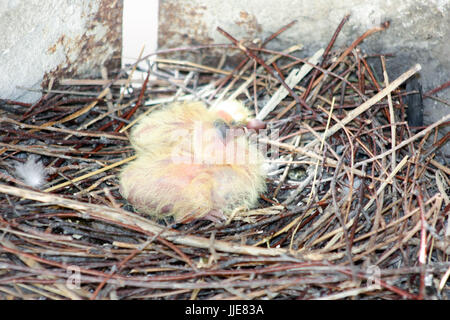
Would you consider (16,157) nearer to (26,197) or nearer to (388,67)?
(26,197)

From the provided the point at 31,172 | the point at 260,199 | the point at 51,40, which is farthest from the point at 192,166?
the point at 51,40

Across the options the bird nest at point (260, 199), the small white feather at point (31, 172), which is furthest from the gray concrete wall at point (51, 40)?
the small white feather at point (31, 172)

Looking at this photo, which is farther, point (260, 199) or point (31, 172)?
point (260, 199)

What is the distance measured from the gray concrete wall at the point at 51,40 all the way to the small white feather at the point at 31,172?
28 centimetres

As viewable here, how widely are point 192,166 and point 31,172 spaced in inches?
21.9

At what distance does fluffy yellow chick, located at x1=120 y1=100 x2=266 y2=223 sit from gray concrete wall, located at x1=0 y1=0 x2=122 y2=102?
0.43 metres

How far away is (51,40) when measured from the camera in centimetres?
189

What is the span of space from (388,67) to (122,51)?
1130 millimetres

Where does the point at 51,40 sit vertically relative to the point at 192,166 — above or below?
above

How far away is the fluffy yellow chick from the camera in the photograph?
168 centimetres

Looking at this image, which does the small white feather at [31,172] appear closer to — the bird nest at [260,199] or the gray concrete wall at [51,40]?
the bird nest at [260,199]

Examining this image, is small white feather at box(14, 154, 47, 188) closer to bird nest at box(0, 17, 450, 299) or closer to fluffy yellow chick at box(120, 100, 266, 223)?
bird nest at box(0, 17, 450, 299)

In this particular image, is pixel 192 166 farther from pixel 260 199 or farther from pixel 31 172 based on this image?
pixel 31 172

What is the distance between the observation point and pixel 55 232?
165 centimetres
